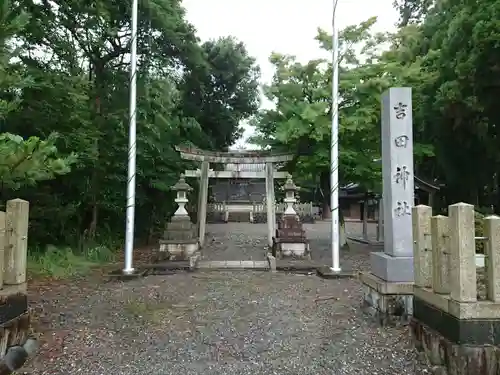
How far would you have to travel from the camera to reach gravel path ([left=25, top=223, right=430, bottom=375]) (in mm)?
4066

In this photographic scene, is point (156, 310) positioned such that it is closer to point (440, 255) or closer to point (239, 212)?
point (440, 255)

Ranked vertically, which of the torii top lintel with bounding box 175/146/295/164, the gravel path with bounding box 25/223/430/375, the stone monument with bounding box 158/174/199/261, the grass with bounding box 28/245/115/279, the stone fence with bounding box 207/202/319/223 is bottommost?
the gravel path with bounding box 25/223/430/375

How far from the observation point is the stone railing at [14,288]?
3.99 m

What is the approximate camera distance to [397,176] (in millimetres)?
5742

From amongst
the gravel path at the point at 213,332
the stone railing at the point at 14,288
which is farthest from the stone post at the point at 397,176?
the stone railing at the point at 14,288

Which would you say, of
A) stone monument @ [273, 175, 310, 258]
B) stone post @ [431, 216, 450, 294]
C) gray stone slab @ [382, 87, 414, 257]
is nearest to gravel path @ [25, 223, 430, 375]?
stone post @ [431, 216, 450, 294]

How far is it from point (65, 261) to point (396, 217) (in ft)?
24.4

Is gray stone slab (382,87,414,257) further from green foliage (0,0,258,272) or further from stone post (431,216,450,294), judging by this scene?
green foliage (0,0,258,272)

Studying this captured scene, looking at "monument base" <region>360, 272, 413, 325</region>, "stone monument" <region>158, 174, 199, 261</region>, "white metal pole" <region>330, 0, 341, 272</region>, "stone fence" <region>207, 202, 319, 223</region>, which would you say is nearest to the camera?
"monument base" <region>360, 272, 413, 325</region>

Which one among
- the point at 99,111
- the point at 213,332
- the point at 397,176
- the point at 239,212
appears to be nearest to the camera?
the point at 213,332

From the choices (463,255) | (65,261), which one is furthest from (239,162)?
(463,255)

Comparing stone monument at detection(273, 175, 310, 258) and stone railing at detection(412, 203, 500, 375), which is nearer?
stone railing at detection(412, 203, 500, 375)

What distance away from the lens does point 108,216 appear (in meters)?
13.0

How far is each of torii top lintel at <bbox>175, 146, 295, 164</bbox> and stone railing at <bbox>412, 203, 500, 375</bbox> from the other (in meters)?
7.60
